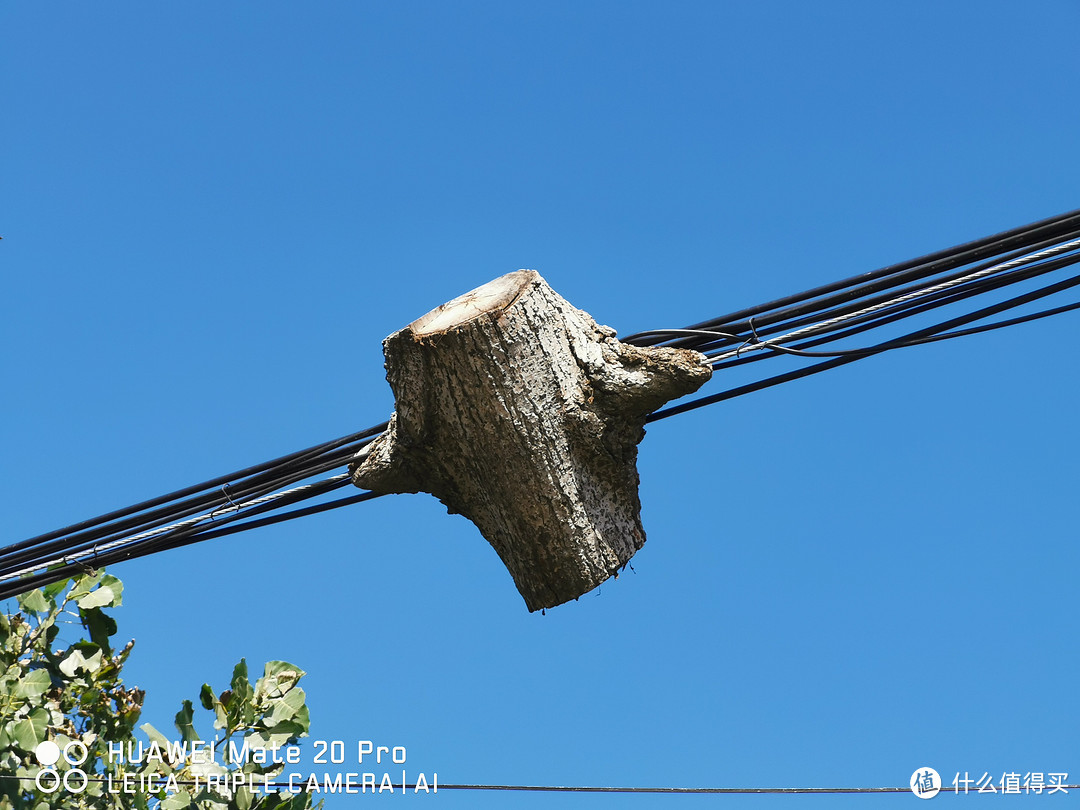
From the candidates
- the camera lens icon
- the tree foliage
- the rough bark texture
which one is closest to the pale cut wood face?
the rough bark texture

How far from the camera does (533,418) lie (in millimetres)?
3758

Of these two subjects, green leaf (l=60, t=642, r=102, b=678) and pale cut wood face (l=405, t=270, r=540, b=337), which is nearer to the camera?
pale cut wood face (l=405, t=270, r=540, b=337)

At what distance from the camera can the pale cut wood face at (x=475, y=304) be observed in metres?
3.79

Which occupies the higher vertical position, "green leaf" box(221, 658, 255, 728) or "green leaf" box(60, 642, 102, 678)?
"green leaf" box(60, 642, 102, 678)

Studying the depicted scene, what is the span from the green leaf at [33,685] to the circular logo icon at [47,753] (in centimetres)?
29

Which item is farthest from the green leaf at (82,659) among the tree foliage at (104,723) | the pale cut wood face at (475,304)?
the pale cut wood face at (475,304)

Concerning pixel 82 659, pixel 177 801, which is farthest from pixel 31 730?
pixel 177 801

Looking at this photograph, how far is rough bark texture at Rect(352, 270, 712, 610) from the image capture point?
12.3 feet

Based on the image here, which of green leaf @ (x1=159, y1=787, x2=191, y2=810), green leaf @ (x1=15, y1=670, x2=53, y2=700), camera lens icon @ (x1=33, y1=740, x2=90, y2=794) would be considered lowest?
green leaf @ (x1=159, y1=787, x2=191, y2=810)

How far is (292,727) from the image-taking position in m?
5.23

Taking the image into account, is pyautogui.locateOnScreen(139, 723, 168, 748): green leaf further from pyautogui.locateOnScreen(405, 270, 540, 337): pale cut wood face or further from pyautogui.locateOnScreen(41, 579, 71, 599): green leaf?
pyautogui.locateOnScreen(405, 270, 540, 337): pale cut wood face

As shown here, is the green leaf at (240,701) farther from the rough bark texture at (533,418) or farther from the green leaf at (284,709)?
the rough bark texture at (533,418)

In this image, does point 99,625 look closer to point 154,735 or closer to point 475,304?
point 154,735

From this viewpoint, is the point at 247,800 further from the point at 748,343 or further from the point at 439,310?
the point at 748,343
